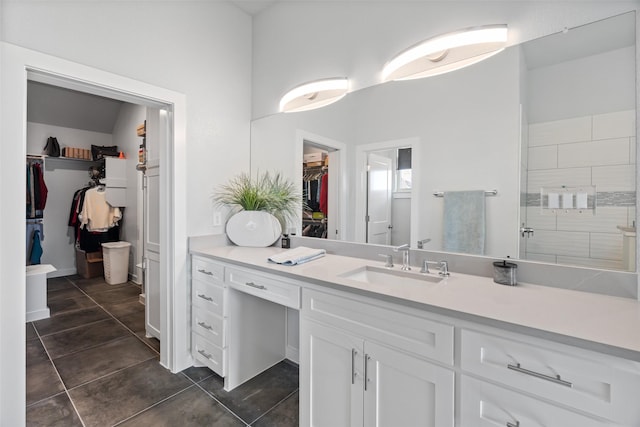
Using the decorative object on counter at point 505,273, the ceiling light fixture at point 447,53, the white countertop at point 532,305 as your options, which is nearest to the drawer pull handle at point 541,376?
the white countertop at point 532,305

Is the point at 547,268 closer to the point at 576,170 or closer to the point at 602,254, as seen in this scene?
the point at 602,254

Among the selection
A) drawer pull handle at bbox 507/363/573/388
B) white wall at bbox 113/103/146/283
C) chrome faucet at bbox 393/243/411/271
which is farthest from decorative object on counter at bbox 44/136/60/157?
drawer pull handle at bbox 507/363/573/388

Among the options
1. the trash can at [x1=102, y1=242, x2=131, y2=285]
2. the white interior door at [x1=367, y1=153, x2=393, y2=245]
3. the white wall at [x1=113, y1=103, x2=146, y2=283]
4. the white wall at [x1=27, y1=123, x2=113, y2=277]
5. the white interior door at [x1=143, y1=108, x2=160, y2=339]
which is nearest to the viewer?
the white interior door at [x1=367, y1=153, x2=393, y2=245]

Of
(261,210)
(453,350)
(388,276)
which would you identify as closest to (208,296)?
(261,210)

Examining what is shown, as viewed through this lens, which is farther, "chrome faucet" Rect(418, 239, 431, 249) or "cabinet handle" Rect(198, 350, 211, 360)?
"cabinet handle" Rect(198, 350, 211, 360)

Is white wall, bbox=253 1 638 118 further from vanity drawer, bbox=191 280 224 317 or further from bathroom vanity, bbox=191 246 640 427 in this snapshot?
vanity drawer, bbox=191 280 224 317

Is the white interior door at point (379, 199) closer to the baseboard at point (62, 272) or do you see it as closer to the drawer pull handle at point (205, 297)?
the drawer pull handle at point (205, 297)

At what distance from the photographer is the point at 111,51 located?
178 cm

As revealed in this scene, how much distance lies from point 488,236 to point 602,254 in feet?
1.37

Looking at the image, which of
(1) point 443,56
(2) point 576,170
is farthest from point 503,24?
(2) point 576,170

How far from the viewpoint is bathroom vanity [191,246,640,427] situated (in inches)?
31.9

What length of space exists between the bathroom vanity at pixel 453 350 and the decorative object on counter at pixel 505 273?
0.04m

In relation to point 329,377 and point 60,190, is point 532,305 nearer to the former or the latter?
point 329,377

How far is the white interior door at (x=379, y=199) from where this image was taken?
5.96 feet
